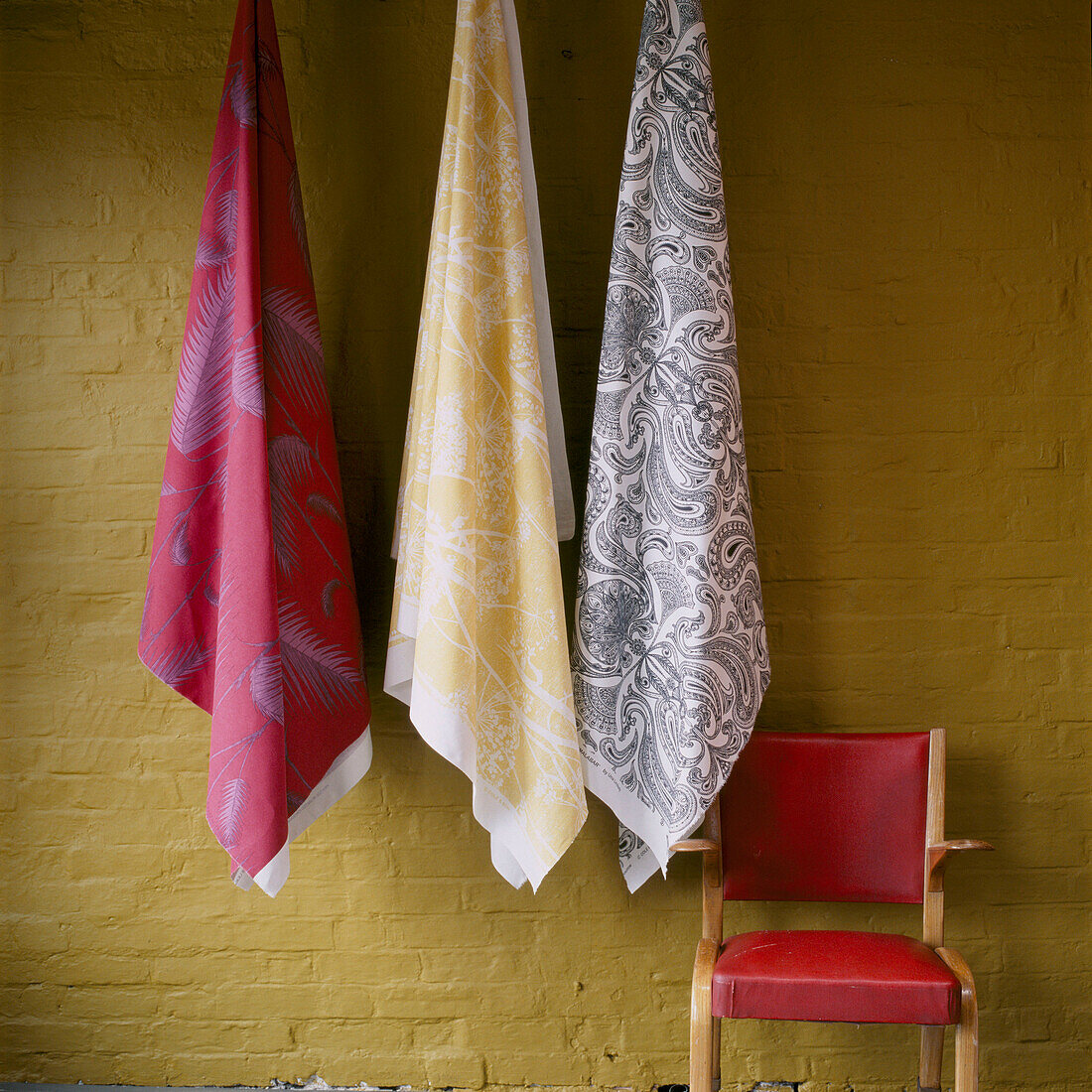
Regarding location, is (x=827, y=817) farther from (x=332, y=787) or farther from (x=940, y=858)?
(x=332, y=787)

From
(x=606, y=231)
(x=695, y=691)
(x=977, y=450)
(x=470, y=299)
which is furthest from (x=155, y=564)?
(x=977, y=450)

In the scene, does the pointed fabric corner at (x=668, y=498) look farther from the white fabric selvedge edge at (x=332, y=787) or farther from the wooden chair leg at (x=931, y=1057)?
the wooden chair leg at (x=931, y=1057)

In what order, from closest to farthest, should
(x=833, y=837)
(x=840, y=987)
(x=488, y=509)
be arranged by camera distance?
(x=840, y=987)
(x=488, y=509)
(x=833, y=837)

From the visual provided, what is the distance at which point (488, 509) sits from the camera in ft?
4.41

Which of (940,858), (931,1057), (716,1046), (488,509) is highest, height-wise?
(488,509)

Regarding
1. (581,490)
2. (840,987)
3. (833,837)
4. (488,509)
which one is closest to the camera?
(840,987)

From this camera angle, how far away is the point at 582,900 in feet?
5.35

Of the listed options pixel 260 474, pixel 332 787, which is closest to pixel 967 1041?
pixel 332 787

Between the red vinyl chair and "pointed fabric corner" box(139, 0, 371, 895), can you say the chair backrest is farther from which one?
"pointed fabric corner" box(139, 0, 371, 895)

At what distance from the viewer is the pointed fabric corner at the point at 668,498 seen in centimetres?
133

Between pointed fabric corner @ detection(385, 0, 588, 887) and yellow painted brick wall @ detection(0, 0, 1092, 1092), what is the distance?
0.28 m

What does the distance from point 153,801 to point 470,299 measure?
1130 mm

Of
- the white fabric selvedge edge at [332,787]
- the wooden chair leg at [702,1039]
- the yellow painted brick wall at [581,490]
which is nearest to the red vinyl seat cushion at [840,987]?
the wooden chair leg at [702,1039]

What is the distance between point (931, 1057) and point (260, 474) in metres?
1.46
